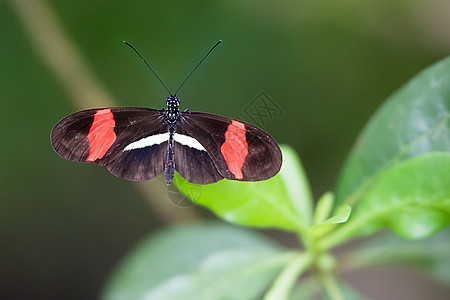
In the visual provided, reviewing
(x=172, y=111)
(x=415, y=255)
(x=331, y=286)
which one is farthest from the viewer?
(x=415, y=255)

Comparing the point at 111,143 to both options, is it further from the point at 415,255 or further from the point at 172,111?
the point at 415,255

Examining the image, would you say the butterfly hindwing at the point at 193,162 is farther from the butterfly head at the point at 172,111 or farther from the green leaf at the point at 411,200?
the green leaf at the point at 411,200

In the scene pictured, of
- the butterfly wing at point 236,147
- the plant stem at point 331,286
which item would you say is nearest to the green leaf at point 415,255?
the plant stem at point 331,286

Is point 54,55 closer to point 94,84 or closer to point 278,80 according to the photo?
point 94,84

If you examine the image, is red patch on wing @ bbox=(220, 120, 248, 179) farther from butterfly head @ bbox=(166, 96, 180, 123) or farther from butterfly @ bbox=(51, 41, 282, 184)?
butterfly head @ bbox=(166, 96, 180, 123)

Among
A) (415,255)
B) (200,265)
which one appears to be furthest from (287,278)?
(415,255)
